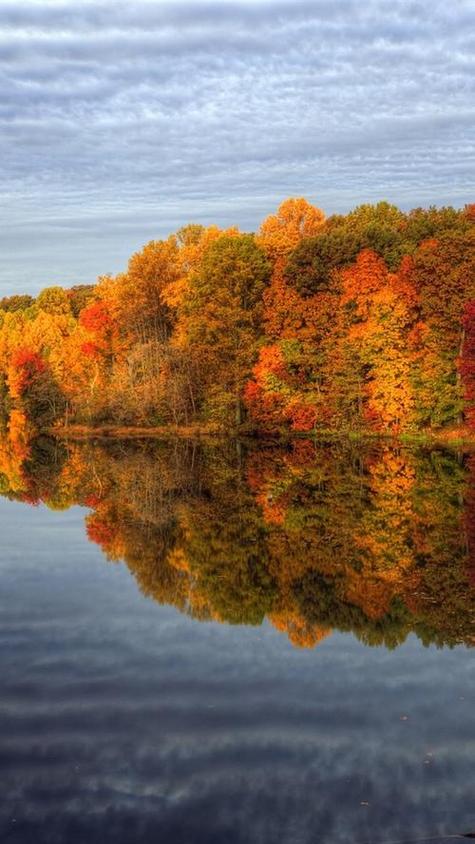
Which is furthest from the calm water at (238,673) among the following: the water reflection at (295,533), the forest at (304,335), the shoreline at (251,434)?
the forest at (304,335)

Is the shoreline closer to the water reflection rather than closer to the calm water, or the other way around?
the water reflection

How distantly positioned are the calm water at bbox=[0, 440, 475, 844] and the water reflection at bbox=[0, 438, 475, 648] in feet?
0.29

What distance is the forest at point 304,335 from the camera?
52375mm

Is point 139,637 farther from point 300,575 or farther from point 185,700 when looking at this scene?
point 300,575

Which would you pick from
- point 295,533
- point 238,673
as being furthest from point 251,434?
point 238,673

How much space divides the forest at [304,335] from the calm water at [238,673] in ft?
85.6

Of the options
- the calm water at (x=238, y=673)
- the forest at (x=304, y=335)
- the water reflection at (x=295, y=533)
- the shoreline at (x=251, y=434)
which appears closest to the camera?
the calm water at (x=238, y=673)

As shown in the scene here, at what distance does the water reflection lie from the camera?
52.2 ft

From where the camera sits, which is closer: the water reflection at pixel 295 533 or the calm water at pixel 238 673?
the calm water at pixel 238 673

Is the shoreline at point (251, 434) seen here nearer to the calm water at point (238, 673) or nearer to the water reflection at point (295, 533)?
the water reflection at point (295, 533)

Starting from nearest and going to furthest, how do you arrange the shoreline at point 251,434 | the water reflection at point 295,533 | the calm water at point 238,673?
the calm water at point 238,673, the water reflection at point 295,533, the shoreline at point 251,434

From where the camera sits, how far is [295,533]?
23000 mm

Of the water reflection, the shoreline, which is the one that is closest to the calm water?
the water reflection

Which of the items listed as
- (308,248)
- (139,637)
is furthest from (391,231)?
(139,637)
